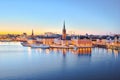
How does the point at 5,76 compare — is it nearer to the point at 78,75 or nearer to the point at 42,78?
the point at 42,78

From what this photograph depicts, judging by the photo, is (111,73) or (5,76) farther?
(111,73)

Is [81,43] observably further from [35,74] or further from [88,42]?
[35,74]

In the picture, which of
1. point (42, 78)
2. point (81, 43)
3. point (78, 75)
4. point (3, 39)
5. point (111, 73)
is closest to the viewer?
point (42, 78)

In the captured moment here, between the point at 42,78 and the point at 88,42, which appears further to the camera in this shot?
the point at 88,42

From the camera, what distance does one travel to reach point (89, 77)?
212 inches

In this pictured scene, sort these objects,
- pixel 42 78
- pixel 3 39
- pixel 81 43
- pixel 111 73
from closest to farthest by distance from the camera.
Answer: pixel 42 78, pixel 111 73, pixel 81 43, pixel 3 39

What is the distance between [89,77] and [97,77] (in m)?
Result: 0.19

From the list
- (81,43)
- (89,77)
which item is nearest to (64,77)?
(89,77)

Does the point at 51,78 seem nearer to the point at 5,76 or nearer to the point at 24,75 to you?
the point at 24,75

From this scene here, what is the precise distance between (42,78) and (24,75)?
20.7 inches

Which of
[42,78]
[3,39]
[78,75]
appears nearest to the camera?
[42,78]

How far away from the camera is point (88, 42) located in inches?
789

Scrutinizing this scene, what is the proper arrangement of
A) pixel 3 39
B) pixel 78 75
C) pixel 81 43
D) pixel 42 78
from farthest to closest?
pixel 3 39 → pixel 81 43 → pixel 78 75 → pixel 42 78

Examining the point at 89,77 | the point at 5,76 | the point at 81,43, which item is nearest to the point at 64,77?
the point at 89,77
